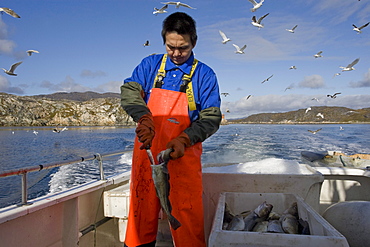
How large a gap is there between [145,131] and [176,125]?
1.01ft

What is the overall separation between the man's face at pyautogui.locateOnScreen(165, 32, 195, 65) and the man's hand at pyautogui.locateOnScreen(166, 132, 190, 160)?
65cm

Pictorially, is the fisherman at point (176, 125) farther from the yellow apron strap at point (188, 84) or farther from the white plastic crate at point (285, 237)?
the white plastic crate at point (285, 237)

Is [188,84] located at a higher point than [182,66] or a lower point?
lower

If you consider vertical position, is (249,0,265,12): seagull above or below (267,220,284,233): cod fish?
above

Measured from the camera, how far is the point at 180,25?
85.6 inches

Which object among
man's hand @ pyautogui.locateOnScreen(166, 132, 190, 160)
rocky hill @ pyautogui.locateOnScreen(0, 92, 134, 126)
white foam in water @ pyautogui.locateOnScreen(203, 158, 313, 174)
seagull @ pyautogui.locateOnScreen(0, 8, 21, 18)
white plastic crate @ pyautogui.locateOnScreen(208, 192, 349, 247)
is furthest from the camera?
rocky hill @ pyautogui.locateOnScreen(0, 92, 134, 126)

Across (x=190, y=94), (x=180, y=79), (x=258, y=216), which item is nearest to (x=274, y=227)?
(x=258, y=216)

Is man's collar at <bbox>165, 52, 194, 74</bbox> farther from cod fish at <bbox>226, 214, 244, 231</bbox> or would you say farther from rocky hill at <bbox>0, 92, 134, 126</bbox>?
rocky hill at <bbox>0, 92, 134, 126</bbox>

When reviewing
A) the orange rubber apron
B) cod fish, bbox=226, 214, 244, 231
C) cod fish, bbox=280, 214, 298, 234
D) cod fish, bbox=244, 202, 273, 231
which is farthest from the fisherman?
cod fish, bbox=280, 214, 298, 234

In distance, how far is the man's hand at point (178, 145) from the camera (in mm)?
1932

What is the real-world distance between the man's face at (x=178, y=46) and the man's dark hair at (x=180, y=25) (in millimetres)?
33

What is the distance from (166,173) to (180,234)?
52cm

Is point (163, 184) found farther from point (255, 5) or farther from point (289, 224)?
point (255, 5)

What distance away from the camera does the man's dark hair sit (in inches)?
85.6
